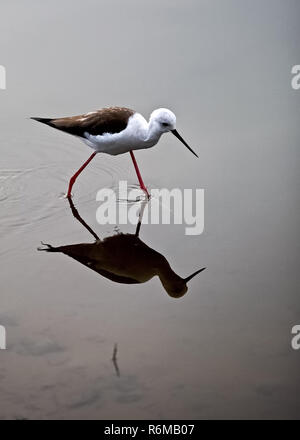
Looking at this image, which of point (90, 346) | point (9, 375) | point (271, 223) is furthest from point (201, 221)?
point (9, 375)

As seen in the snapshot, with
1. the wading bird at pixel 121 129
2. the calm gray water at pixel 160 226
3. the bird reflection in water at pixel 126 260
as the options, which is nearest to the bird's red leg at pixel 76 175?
the wading bird at pixel 121 129

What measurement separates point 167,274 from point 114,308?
555 mm

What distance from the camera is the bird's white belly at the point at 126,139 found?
590 cm

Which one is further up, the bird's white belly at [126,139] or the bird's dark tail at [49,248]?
the bird's white belly at [126,139]

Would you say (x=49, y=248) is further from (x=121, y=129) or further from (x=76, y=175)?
(x=121, y=129)

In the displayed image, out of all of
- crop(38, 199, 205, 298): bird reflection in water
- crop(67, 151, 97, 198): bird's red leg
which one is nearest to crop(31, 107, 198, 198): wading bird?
crop(67, 151, 97, 198): bird's red leg

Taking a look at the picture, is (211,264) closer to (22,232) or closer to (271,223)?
(271,223)

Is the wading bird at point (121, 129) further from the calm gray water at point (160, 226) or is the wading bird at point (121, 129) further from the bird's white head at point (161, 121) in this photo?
the calm gray water at point (160, 226)

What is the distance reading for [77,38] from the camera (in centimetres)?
837

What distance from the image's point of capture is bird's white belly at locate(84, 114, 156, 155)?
5902 millimetres

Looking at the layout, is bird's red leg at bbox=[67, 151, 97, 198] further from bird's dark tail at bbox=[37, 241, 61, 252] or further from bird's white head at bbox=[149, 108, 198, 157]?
bird's dark tail at bbox=[37, 241, 61, 252]

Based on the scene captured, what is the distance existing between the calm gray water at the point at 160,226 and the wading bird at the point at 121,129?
38 cm

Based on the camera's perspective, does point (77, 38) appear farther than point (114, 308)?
Yes

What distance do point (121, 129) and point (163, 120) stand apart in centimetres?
36
